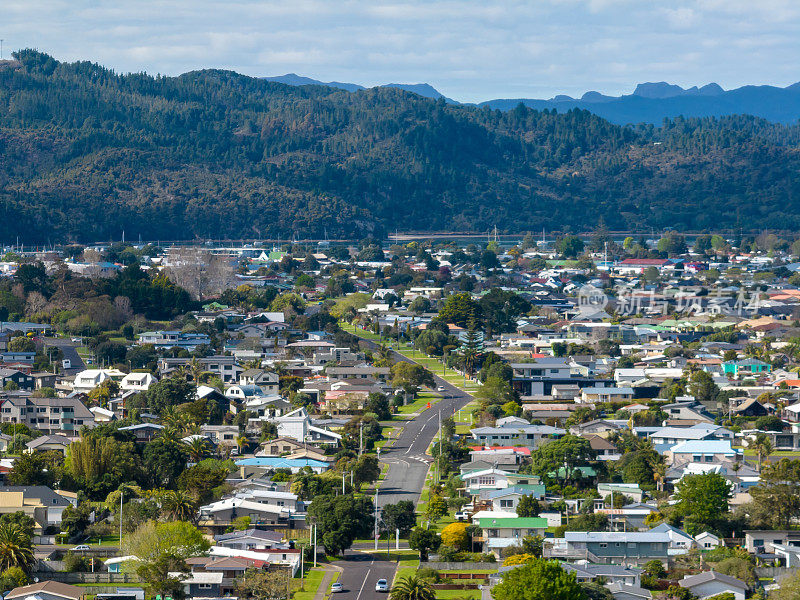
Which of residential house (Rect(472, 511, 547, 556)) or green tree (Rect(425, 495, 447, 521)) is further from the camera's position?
green tree (Rect(425, 495, 447, 521))

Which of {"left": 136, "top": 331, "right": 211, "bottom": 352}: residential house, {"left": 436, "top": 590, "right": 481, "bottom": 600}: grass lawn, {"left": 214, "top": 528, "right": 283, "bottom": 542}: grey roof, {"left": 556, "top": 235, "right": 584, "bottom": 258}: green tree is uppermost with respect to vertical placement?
{"left": 556, "top": 235, "right": 584, "bottom": 258}: green tree

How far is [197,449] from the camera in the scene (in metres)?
34.2

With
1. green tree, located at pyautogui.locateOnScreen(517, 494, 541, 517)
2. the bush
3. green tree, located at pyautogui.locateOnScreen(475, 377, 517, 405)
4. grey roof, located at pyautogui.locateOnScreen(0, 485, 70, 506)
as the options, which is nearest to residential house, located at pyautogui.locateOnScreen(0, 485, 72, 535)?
grey roof, located at pyautogui.locateOnScreen(0, 485, 70, 506)

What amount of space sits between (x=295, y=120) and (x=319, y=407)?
134823 mm

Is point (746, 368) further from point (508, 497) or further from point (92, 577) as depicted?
point (92, 577)

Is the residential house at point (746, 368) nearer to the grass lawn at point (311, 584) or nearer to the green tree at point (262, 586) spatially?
the grass lawn at point (311, 584)

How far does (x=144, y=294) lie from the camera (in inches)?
2494

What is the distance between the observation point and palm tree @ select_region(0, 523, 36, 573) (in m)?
24.7

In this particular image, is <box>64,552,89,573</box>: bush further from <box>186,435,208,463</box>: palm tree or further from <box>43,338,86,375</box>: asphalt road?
<box>43,338,86,375</box>: asphalt road

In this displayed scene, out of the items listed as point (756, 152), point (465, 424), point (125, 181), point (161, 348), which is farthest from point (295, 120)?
point (465, 424)

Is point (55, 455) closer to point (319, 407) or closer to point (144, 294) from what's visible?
point (319, 407)

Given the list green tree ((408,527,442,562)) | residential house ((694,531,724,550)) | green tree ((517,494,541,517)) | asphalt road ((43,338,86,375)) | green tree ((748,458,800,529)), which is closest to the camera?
green tree ((408,527,442,562))

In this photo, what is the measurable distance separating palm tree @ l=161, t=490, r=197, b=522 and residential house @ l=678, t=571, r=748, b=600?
985 cm

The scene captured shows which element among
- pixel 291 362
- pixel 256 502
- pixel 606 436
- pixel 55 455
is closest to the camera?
pixel 256 502
